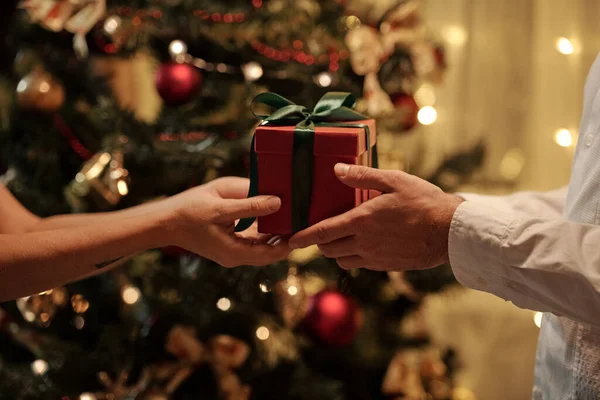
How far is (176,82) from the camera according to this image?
4.72 ft

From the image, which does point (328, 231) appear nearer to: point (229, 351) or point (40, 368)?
point (229, 351)

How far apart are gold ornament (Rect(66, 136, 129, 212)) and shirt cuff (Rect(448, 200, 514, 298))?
827 mm

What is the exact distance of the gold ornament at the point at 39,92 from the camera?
148cm

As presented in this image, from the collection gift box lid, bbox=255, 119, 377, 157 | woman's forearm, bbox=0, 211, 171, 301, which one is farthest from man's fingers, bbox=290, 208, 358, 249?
woman's forearm, bbox=0, 211, 171, 301

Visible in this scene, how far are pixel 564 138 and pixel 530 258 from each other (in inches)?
53.0

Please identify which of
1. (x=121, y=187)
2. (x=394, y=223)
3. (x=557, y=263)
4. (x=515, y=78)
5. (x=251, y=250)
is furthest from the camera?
(x=515, y=78)

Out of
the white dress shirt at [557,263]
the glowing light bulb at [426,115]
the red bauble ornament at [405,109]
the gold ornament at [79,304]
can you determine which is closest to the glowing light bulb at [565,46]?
the glowing light bulb at [426,115]

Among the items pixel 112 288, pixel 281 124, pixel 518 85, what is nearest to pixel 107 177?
pixel 112 288

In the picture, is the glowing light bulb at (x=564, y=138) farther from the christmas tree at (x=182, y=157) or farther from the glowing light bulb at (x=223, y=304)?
the glowing light bulb at (x=223, y=304)

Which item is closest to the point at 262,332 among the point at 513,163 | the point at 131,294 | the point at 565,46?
the point at 131,294

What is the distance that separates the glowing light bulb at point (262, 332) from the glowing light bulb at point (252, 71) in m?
0.66

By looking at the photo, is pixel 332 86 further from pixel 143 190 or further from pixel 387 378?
pixel 387 378

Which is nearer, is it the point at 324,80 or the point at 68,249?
the point at 68,249

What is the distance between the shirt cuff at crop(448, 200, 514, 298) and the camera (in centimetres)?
88
